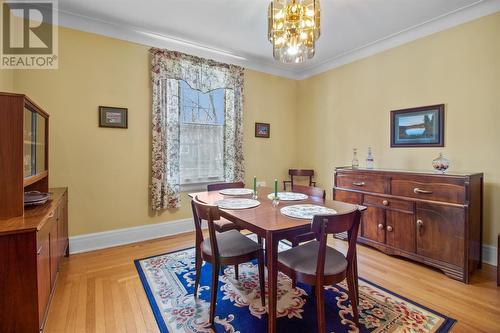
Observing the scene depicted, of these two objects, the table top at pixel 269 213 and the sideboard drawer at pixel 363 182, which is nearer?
the table top at pixel 269 213

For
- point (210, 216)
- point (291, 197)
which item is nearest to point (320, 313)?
point (210, 216)

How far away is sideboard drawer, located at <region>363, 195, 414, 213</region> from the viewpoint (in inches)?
104

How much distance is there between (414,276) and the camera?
7.75 feet

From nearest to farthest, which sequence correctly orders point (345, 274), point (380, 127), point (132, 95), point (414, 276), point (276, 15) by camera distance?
point (345, 274) → point (276, 15) → point (414, 276) → point (132, 95) → point (380, 127)

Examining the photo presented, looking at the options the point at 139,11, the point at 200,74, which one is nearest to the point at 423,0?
the point at 200,74

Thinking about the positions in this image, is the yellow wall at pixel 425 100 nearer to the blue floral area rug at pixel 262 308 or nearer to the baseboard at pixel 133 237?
the baseboard at pixel 133 237

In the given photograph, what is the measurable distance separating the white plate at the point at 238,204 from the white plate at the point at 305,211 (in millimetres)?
279

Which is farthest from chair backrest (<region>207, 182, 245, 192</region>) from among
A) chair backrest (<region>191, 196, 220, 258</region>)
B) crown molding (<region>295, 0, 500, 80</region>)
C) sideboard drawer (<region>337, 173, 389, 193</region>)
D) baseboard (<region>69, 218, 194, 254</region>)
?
crown molding (<region>295, 0, 500, 80</region>)

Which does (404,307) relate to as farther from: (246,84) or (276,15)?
(246,84)

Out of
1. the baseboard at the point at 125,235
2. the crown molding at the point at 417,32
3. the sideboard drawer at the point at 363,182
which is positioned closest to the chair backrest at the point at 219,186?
the baseboard at the point at 125,235

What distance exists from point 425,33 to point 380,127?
1.19m

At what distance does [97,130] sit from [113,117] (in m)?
0.24

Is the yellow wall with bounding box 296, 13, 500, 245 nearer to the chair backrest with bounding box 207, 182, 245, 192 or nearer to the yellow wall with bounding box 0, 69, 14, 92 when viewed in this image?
the chair backrest with bounding box 207, 182, 245, 192

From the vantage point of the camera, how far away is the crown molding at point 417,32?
8.32 ft
